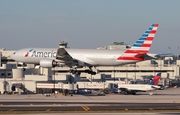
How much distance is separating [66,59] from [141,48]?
1363cm

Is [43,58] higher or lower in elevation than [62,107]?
higher

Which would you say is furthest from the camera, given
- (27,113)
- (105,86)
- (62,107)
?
(105,86)

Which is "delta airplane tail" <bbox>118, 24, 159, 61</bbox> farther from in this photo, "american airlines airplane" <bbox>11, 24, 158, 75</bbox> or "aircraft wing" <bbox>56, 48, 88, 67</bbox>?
"aircraft wing" <bbox>56, 48, 88, 67</bbox>

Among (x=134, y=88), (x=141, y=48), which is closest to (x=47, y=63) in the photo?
(x=141, y=48)

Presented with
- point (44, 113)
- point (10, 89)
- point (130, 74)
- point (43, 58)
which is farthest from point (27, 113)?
point (130, 74)

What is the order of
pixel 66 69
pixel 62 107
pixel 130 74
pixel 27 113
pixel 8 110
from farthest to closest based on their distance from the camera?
pixel 130 74 < pixel 66 69 < pixel 62 107 < pixel 8 110 < pixel 27 113

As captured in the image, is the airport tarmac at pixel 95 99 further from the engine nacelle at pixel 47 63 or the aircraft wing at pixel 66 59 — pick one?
the engine nacelle at pixel 47 63

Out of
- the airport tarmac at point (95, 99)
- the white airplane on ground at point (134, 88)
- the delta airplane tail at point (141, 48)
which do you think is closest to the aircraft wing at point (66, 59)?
the airport tarmac at point (95, 99)

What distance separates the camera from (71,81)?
138000 millimetres

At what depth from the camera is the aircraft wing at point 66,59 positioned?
88875 millimetres

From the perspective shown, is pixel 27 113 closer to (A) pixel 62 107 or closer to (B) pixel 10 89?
(A) pixel 62 107

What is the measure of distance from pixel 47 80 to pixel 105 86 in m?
15.8

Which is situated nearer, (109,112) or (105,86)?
(109,112)

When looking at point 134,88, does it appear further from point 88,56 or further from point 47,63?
point 47,63
